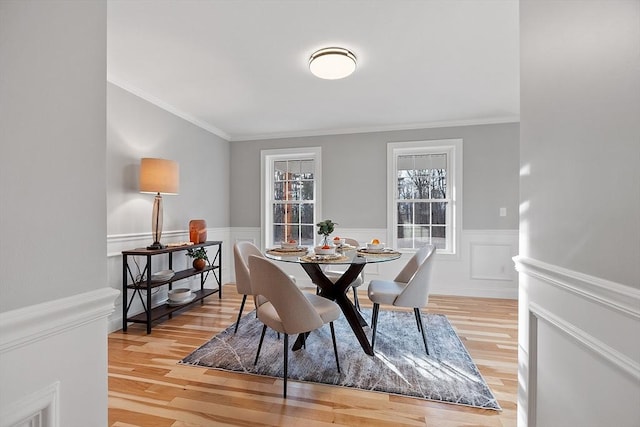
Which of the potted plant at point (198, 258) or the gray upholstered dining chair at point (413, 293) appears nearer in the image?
the gray upholstered dining chair at point (413, 293)

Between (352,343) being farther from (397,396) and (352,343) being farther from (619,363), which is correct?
(619,363)

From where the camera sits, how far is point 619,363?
627mm

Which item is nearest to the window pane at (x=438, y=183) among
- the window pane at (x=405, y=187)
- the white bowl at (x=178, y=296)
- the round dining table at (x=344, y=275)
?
the window pane at (x=405, y=187)

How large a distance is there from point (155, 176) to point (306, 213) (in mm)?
2347

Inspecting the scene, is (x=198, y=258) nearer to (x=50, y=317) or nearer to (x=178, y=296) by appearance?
(x=178, y=296)

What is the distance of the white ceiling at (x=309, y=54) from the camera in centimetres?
179

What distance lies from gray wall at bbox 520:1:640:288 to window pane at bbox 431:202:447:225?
3236 millimetres

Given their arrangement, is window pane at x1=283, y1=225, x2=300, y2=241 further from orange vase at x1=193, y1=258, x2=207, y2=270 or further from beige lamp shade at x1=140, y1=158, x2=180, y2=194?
beige lamp shade at x1=140, y1=158, x2=180, y2=194

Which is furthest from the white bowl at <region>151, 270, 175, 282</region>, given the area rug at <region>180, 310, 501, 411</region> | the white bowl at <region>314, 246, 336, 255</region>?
the white bowl at <region>314, 246, 336, 255</region>

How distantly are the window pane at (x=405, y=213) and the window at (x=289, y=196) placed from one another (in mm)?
1312

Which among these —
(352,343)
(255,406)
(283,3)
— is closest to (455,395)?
(352,343)

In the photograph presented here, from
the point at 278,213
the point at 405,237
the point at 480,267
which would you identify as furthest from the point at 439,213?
the point at 278,213

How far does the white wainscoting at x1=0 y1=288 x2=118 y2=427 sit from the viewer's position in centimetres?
59

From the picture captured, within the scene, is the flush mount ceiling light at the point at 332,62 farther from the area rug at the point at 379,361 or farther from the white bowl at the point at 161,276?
the white bowl at the point at 161,276
